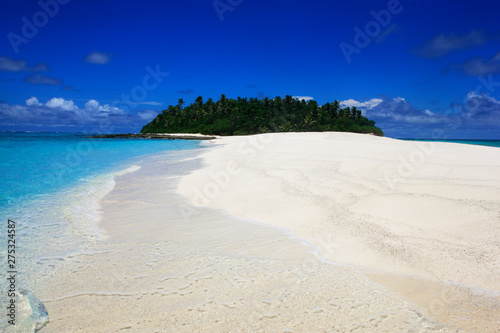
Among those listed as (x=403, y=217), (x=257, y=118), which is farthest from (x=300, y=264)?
(x=257, y=118)

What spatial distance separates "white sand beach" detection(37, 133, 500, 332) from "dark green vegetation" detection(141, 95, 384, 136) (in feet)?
252

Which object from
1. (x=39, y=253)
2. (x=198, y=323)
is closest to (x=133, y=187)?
(x=39, y=253)

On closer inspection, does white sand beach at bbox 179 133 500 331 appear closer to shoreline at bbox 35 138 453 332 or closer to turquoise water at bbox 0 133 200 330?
shoreline at bbox 35 138 453 332

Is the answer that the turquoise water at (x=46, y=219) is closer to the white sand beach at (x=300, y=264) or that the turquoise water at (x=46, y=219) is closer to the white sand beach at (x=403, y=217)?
the white sand beach at (x=300, y=264)

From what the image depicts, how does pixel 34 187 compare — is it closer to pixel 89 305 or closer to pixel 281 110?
pixel 89 305

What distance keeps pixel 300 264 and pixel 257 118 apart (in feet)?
289

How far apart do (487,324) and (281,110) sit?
319 feet

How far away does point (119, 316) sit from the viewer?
2588mm

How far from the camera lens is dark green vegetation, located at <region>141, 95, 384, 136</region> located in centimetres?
8469

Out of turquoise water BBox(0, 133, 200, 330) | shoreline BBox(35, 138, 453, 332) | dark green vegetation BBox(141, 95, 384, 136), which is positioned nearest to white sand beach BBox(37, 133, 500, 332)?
shoreline BBox(35, 138, 453, 332)

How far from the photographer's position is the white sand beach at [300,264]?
2.50 meters

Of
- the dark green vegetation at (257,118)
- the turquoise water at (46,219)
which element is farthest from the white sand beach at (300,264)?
the dark green vegetation at (257,118)

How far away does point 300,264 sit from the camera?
3.51 m

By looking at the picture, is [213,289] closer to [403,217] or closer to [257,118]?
[403,217]
